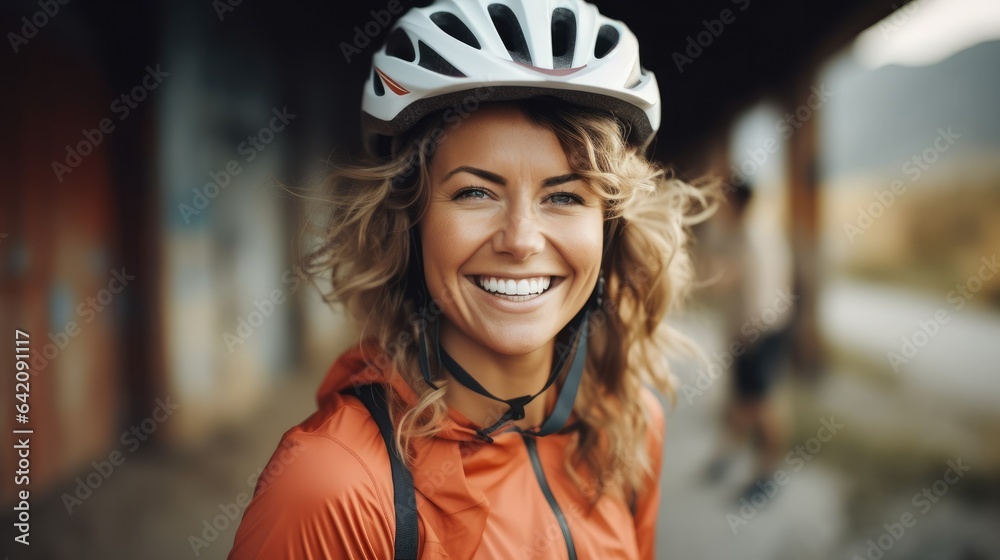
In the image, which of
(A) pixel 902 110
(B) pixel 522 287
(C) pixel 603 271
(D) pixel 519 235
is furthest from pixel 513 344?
(A) pixel 902 110

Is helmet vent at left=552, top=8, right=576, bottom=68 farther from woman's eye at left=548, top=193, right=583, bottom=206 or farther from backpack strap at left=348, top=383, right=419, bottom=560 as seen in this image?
backpack strap at left=348, top=383, right=419, bottom=560

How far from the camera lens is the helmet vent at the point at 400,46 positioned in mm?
1593

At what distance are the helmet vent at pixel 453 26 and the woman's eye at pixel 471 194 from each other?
38 centimetres

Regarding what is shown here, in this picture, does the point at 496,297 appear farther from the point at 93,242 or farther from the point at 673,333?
the point at 93,242

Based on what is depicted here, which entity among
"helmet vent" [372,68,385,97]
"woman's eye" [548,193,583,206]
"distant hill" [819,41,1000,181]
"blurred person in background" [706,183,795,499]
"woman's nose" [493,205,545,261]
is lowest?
"blurred person in background" [706,183,795,499]

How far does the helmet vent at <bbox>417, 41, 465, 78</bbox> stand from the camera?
140 cm

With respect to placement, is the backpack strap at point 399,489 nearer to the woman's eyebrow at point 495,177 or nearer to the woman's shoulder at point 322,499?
the woman's shoulder at point 322,499

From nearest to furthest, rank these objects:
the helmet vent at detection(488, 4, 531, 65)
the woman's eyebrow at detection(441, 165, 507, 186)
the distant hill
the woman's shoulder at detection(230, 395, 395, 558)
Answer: the woman's shoulder at detection(230, 395, 395, 558), the woman's eyebrow at detection(441, 165, 507, 186), the helmet vent at detection(488, 4, 531, 65), the distant hill

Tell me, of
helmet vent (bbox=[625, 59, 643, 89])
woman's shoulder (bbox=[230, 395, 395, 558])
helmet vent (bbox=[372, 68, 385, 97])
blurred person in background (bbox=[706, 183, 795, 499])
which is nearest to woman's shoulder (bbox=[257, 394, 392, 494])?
woman's shoulder (bbox=[230, 395, 395, 558])

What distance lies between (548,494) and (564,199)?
2.31 ft

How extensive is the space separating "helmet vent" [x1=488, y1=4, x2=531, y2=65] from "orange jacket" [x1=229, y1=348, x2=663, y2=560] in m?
0.81

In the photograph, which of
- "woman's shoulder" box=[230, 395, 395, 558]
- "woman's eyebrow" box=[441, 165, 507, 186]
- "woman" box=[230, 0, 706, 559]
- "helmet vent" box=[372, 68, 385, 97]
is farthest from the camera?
"helmet vent" box=[372, 68, 385, 97]

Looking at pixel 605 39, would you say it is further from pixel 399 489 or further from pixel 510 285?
pixel 399 489

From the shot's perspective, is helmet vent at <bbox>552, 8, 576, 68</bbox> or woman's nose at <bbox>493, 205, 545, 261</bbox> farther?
helmet vent at <bbox>552, 8, 576, 68</bbox>
